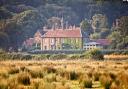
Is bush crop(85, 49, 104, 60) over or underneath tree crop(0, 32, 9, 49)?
over

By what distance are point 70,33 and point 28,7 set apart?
2220cm

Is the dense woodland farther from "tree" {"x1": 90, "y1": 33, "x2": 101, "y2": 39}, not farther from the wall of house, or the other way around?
the wall of house

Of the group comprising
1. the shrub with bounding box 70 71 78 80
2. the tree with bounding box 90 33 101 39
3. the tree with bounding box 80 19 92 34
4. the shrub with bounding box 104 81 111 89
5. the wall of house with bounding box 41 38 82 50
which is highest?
the shrub with bounding box 104 81 111 89

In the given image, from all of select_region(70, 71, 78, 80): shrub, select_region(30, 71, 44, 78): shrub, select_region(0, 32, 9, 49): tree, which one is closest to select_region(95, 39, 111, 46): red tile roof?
Result: select_region(0, 32, 9, 49): tree

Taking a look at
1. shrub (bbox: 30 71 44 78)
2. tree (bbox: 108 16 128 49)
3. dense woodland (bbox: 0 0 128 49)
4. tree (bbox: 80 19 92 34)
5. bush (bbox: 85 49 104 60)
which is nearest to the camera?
shrub (bbox: 30 71 44 78)

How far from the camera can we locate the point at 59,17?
338ft

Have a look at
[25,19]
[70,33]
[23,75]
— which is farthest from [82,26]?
[23,75]

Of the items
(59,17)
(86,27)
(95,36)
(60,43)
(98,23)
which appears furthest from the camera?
(59,17)

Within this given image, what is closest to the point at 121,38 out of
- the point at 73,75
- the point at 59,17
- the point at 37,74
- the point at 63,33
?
the point at 63,33

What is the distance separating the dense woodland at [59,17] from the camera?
68062mm

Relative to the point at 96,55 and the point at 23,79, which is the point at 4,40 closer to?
the point at 96,55

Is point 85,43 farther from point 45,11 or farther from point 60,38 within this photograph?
point 45,11

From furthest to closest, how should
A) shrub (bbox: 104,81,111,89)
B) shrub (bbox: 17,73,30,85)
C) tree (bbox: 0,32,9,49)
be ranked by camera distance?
tree (bbox: 0,32,9,49), shrub (bbox: 17,73,30,85), shrub (bbox: 104,81,111,89)

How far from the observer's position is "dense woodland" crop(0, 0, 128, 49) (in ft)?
223
